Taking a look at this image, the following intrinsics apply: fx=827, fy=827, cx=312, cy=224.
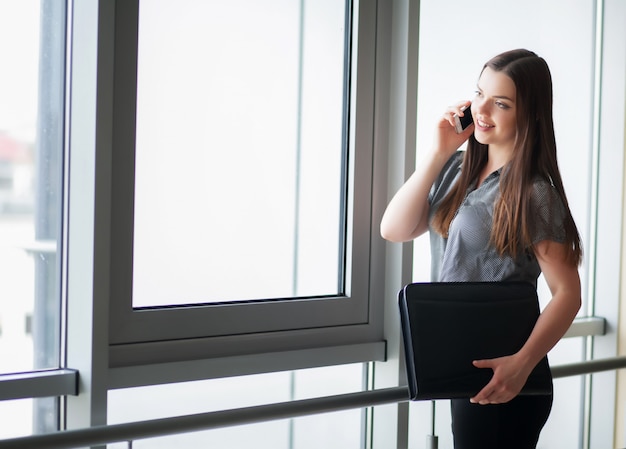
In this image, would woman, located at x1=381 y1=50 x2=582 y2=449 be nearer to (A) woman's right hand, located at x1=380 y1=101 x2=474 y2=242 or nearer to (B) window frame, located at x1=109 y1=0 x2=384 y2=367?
(A) woman's right hand, located at x1=380 y1=101 x2=474 y2=242

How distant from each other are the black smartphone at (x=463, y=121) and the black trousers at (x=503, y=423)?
483mm

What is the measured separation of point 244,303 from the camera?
162cm

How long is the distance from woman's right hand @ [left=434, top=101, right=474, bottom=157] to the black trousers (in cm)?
45

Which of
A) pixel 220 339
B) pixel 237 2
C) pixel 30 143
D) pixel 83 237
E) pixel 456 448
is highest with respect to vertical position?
pixel 237 2

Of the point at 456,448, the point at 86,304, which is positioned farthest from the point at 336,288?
the point at 86,304

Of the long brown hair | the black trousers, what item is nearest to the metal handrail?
the black trousers

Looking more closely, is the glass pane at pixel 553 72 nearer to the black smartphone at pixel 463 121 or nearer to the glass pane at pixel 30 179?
the black smartphone at pixel 463 121

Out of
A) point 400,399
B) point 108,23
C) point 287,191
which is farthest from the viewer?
Answer: point 287,191

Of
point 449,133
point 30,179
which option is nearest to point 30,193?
point 30,179

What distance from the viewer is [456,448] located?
1462 millimetres

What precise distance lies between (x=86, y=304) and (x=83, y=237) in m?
0.11

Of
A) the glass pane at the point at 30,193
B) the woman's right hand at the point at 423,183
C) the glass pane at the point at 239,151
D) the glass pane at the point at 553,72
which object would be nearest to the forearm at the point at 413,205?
the woman's right hand at the point at 423,183

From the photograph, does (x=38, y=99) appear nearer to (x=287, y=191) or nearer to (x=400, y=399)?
(x=287, y=191)

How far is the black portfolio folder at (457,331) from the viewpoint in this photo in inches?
52.0
